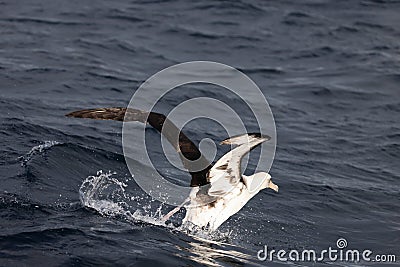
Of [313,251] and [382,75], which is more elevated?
[382,75]

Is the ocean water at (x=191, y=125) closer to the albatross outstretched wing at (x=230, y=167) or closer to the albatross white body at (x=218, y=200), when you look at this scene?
the albatross white body at (x=218, y=200)

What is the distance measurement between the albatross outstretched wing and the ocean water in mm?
583

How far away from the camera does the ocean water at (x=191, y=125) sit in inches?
360

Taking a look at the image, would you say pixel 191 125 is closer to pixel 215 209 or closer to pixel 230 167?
pixel 215 209

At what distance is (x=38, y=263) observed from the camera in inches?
313

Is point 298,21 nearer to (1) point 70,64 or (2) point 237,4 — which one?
(2) point 237,4

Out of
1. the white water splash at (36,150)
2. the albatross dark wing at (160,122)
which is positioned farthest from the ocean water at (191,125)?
the albatross dark wing at (160,122)

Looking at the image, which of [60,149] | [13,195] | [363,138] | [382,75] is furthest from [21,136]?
[382,75]

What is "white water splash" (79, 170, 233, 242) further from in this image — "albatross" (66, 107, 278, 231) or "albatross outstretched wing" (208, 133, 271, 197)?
"albatross outstretched wing" (208, 133, 271, 197)

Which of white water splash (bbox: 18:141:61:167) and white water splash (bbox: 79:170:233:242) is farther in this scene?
white water splash (bbox: 18:141:61:167)

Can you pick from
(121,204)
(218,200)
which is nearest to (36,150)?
(121,204)

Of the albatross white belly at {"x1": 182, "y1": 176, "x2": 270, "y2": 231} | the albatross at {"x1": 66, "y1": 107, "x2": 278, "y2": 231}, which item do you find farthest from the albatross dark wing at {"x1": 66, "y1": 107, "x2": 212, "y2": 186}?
the albatross white belly at {"x1": 182, "y1": 176, "x2": 270, "y2": 231}

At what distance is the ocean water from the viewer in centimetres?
913

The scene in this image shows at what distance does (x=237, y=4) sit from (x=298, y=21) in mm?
1728
